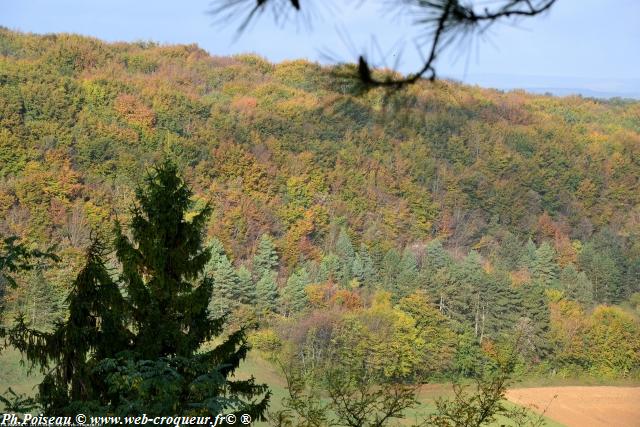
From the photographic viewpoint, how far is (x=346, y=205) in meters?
43.5

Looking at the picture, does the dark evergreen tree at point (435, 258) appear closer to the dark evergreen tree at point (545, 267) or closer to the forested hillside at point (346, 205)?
the forested hillside at point (346, 205)

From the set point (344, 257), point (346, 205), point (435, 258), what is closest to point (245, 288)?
point (344, 257)

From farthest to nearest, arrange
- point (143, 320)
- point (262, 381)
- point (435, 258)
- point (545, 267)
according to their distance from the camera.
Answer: point (545, 267)
point (435, 258)
point (262, 381)
point (143, 320)

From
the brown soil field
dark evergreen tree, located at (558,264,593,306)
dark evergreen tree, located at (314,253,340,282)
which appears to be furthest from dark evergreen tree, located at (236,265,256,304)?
dark evergreen tree, located at (558,264,593,306)

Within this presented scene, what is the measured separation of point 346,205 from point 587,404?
22270mm

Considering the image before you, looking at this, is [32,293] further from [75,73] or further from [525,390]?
[75,73]

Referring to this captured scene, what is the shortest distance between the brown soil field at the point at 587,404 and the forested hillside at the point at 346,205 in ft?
6.78

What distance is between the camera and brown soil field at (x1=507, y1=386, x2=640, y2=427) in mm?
21031

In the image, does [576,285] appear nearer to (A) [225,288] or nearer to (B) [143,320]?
(A) [225,288]

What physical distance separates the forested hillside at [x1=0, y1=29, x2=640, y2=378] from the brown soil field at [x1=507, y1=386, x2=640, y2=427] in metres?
2.07

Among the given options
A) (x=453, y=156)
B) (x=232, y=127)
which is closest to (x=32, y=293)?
(x=232, y=127)

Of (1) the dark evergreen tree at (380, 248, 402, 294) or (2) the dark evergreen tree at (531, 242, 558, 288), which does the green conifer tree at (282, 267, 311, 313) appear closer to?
(1) the dark evergreen tree at (380, 248, 402, 294)

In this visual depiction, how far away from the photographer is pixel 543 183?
170ft

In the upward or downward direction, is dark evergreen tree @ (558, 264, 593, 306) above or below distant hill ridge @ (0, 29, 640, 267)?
below
